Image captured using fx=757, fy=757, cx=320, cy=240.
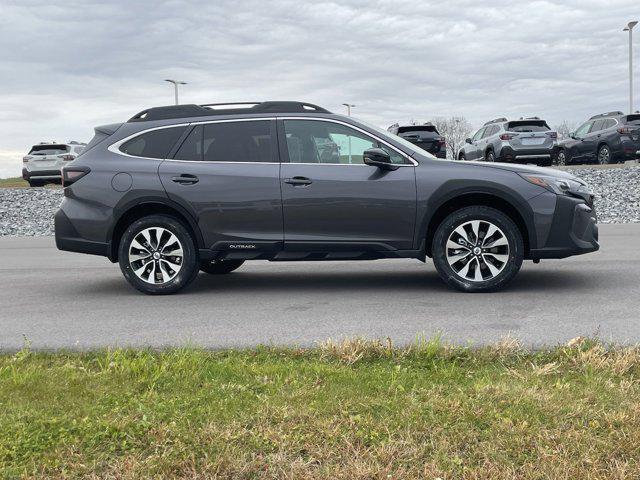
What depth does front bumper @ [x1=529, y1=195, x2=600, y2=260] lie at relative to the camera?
283 inches

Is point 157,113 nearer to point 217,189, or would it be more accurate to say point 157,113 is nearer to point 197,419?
point 217,189

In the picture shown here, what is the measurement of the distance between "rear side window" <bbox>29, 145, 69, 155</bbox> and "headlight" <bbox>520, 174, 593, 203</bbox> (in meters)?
23.9

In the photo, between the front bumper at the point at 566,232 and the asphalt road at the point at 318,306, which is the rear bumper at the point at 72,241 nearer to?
the asphalt road at the point at 318,306

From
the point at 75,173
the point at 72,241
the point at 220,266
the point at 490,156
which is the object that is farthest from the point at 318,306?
the point at 490,156

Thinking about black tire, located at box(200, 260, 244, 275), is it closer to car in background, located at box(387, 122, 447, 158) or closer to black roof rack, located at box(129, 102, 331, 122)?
black roof rack, located at box(129, 102, 331, 122)

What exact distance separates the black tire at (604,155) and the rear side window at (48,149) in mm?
19021

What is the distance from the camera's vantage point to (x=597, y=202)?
58.7 ft

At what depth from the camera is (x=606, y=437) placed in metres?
3.28

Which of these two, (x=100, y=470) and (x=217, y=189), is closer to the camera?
(x=100, y=470)

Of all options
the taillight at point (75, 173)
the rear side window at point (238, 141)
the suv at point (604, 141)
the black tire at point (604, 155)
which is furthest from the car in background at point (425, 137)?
the taillight at point (75, 173)

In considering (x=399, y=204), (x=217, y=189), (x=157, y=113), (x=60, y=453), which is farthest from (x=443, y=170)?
(x=60, y=453)

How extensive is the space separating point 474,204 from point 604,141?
1947 cm

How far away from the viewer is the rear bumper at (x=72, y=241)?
302 inches

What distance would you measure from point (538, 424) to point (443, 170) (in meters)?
4.18
